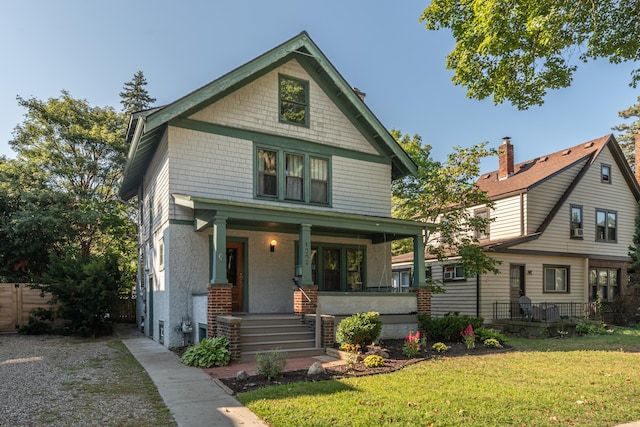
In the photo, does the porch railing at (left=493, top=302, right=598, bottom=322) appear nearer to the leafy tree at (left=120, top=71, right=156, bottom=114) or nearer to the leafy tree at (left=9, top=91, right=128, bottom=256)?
the leafy tree at (left=9, top=91, right=128, bottom=256)

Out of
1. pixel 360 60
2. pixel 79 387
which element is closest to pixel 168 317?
pixel 79 387

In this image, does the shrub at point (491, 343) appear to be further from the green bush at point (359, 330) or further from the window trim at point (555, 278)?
the window trim at point (555, 278)

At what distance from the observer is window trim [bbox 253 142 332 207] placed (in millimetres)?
13357

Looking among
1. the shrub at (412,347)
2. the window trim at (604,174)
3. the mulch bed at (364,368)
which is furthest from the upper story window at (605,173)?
the shrub at (412,347)

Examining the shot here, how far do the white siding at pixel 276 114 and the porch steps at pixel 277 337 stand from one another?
5.77m

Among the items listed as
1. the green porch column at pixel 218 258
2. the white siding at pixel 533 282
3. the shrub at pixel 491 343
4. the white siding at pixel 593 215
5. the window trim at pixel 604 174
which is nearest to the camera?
the green porch column at pixel 218 258

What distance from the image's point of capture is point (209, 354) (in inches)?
365

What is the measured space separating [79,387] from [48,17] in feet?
37.4

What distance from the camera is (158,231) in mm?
13812

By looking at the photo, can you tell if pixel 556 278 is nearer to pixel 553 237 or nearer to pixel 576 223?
pixel 553 237

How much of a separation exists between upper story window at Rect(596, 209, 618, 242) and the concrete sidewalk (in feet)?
67.0

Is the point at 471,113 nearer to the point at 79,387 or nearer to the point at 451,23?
the point at 451,23

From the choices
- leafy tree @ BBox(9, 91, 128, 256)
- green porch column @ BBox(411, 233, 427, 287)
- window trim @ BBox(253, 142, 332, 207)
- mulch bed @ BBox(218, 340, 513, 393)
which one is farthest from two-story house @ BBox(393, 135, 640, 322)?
leafy tree @ BBox(9, 91, 128, 256)

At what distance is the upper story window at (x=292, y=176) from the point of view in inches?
533
